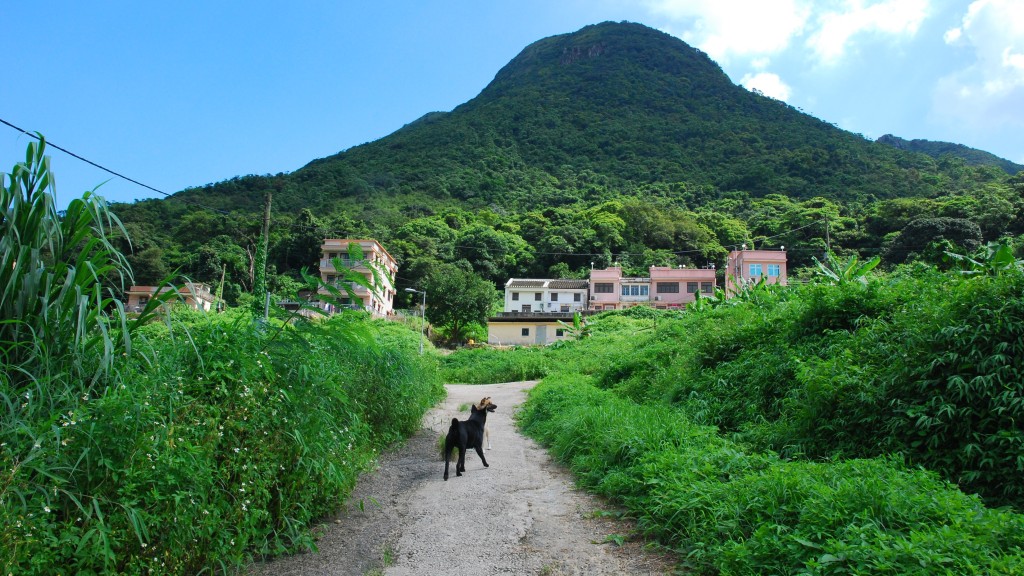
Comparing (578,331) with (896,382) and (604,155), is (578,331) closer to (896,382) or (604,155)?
(896,382)

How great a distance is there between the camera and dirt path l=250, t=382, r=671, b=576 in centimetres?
448

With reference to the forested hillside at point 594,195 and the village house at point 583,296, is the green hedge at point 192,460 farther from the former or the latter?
the village house at point 583,296

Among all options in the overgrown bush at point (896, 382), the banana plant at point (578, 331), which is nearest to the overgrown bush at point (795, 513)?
the overgrown bush at point (896, 382)

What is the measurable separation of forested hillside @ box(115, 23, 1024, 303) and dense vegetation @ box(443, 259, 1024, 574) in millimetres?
19111

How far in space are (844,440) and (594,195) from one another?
69275 mm

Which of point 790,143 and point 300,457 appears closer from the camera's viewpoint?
point 300,457

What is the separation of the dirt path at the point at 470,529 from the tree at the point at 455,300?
37088 millimetres

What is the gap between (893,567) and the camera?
304cm

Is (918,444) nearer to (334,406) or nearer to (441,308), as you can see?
(334,406)

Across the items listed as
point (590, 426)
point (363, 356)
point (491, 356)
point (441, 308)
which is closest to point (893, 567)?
point (590, 426)

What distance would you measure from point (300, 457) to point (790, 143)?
87312 millimetres

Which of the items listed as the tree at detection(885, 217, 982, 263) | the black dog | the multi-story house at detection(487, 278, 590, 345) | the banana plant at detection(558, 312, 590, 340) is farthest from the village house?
the black dog

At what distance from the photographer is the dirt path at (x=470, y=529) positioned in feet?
14.7

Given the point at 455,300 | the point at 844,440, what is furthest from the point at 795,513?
the point at 455,300
